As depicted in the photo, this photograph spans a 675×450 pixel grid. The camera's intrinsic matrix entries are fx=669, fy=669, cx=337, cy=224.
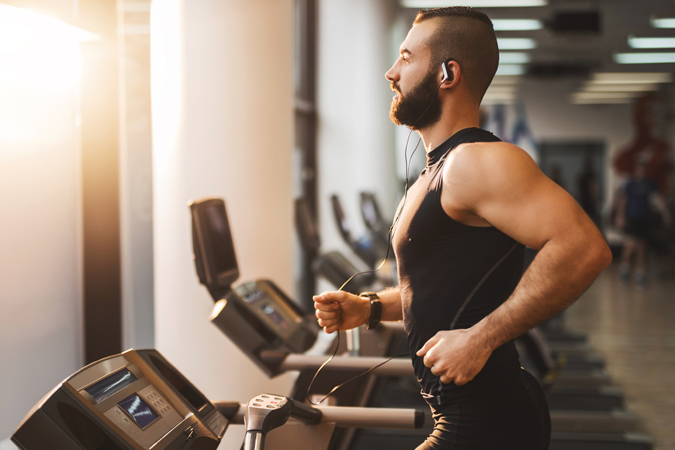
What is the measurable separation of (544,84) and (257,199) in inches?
496

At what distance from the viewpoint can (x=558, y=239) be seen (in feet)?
3.69

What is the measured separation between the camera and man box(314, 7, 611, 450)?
→ 1.14m

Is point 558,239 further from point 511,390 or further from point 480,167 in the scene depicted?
point 511,390

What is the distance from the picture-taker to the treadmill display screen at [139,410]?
1255mm

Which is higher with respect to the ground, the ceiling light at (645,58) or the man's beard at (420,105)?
the ceiling light at (645,58)

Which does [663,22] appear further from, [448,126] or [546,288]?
[546,288]

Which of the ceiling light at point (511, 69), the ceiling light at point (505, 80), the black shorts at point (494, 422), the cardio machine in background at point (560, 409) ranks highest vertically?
the ceiling light at point (511, 69)

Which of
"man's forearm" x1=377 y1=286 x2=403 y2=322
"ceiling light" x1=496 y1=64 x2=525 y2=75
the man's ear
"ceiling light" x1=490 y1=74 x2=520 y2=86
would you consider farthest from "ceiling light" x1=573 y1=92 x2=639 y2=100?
the man's ear

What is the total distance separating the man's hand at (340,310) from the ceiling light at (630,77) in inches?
447

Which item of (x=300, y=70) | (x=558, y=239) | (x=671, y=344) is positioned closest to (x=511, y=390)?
(x=558, y=239)

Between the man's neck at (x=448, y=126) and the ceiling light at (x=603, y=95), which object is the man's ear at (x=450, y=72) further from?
the ceiling light at (x=603, y=95)

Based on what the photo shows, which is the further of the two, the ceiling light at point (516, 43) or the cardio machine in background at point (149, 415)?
the ceiling light at point (516, 43)

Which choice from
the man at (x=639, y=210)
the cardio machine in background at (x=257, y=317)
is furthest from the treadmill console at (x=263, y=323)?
the man at (x=639, y=210)

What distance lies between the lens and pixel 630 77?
39.3 feet
